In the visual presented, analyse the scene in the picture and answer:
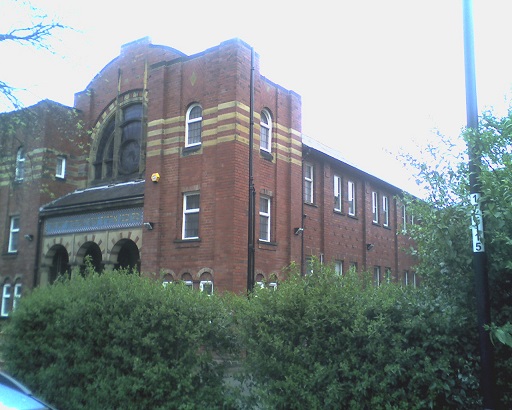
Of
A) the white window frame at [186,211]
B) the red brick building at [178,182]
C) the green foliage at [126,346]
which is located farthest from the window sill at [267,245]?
the green foliage at [126,346]

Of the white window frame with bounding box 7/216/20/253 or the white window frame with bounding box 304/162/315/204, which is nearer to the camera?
the white window frame with bounding box 304/162/315/204

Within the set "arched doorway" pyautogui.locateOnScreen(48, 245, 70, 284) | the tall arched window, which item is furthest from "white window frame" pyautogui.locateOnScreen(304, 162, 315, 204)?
"arched doorway" pyautogui.locateOnScreen(48, 245, 70, 284)

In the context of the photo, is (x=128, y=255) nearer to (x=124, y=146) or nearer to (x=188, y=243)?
(x=124, y=146)

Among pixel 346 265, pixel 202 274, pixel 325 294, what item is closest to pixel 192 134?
pixel 202 274

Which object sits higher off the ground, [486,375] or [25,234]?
[25,234]

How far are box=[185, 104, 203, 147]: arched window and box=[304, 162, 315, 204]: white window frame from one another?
18.9ft

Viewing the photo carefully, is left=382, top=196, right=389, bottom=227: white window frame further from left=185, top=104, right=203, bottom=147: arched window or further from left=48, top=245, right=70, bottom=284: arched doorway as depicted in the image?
left=48, top=245, right=70, bottom=284: arched doorway

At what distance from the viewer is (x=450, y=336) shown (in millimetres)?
6105

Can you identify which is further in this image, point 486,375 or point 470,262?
point 470,262

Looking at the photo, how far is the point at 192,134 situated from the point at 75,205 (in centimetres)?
641

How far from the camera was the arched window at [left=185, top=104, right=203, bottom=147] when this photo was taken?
19.7m

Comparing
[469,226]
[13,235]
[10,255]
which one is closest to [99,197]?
[10,255]

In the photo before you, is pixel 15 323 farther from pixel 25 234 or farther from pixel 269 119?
pixel 25 234

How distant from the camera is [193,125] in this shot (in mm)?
19875
